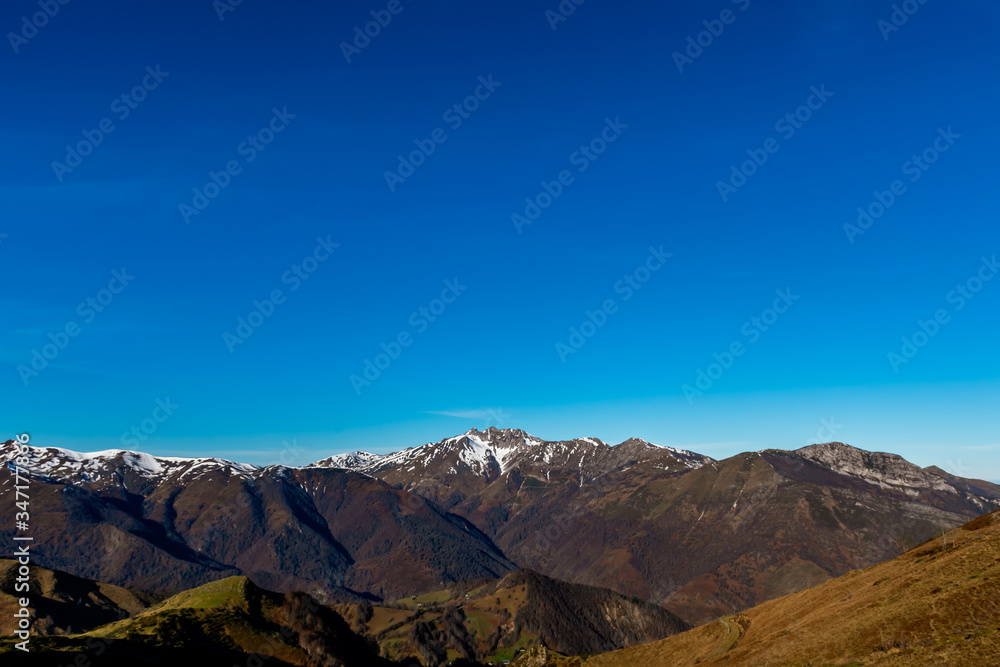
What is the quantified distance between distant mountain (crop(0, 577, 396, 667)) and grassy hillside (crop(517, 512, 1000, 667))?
80837mm

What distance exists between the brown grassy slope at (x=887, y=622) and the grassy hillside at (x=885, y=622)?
14cm

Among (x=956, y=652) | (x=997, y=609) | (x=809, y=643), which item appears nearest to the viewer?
(x=956, y=652)

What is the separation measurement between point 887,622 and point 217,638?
145820mm

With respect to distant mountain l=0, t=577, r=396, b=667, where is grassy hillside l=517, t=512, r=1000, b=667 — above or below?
below

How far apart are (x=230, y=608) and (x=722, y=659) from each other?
439 feet

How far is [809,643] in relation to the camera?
7900 centimetres

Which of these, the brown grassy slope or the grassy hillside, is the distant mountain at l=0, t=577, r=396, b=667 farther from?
the brown grassy slope

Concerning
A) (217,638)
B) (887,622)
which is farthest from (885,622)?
(217,638)

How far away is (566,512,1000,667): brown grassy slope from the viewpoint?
204 feet

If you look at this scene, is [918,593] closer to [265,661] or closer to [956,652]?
[956,652]

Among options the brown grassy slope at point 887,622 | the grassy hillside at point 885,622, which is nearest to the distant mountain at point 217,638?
the grassy hillside at point 885,622

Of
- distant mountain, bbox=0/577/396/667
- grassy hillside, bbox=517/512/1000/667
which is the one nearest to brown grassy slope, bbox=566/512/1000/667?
grassy hillside, bbox=517/512/1000/667

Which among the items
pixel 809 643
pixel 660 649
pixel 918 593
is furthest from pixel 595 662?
pixel 918 593

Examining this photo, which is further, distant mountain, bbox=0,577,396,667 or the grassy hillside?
distant mountain, bbox=0,577,396,667
